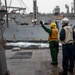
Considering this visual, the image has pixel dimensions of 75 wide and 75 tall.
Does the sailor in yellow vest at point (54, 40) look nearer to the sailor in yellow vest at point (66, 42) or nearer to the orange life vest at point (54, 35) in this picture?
the orange life vest at point (54, 35)

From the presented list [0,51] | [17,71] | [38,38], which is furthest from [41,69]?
[38,38]

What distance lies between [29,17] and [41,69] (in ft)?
101

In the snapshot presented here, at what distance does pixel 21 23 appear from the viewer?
37.1 meters

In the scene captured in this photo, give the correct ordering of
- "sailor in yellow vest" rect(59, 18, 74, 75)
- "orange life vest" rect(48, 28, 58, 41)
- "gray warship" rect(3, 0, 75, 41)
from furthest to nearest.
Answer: "gray warship" rect(3, 0, 75, 41) < "orange life vest" rect(48, 28, 58, 41) < "sailor in yellow vest" rect(59, 18, 74, 75)

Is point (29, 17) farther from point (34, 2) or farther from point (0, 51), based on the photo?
point (0, 51)

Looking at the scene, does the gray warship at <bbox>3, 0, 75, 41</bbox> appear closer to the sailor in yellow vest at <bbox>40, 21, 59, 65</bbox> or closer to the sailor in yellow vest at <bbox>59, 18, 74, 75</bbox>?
the sailor in yellow vest at <bbox>40, 21, 59, 65</bbox>

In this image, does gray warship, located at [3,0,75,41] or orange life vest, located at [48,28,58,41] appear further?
gray warship, located at [3,0,75,41]

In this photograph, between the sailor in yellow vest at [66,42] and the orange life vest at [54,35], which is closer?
the sailor in yellow vest at [66,42]

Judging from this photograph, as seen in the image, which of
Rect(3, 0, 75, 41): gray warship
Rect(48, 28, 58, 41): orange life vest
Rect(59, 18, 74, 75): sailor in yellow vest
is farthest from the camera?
Rect(3, 0, 75, 41): gray warship

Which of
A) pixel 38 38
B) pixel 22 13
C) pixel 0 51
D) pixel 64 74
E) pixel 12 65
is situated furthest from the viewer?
pixel 22 13

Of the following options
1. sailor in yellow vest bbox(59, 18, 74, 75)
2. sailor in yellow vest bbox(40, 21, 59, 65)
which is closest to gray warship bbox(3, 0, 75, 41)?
sailor in yellow vest bbox(40, 21, 59, 65)

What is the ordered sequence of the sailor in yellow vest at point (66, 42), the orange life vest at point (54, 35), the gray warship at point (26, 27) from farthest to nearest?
the gray warship at point (26, 27) < the orange life vest at point (54, 35) < the sailor in yellow vest at point (66, 42)

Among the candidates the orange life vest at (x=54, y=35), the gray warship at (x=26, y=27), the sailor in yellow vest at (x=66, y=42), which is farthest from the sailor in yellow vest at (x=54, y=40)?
the gray warship at (x=26, y=27)

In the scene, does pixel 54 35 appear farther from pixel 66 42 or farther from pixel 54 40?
pixel 66 42
